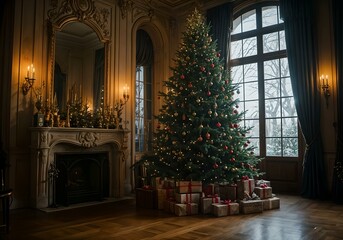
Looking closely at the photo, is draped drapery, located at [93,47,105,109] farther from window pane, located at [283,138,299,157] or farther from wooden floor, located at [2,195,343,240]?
window pane, located at [283,138,299,157]

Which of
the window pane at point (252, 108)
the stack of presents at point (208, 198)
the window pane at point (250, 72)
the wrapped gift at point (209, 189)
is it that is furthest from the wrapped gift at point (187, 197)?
the window pane at point (250, 72)

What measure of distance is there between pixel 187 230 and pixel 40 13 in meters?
4.15

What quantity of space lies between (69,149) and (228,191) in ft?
8.83

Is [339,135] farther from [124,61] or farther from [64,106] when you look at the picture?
[64,106]

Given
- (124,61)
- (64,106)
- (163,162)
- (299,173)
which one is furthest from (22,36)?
(299,173)

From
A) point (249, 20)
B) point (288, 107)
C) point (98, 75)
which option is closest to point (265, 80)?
point (288, 107)

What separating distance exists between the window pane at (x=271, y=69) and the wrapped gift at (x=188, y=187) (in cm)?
302

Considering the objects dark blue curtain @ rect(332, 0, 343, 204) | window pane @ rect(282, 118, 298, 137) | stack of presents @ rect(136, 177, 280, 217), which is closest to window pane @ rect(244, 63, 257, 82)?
window pane @ rect(282, 118, 298, 137)

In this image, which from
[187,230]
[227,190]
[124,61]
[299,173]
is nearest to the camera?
[187,230]

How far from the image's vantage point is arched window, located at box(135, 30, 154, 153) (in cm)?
686

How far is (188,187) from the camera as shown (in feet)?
14.5

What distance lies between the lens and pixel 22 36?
4.84 metres

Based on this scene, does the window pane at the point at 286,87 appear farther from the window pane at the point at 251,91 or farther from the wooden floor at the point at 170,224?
the wooden floor at the point at 170,224

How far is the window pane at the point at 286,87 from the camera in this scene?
6003mm
